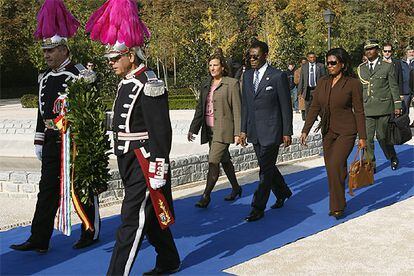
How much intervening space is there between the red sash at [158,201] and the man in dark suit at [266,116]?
2362mm

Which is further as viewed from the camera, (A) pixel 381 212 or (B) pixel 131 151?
(A) pixel 381 212

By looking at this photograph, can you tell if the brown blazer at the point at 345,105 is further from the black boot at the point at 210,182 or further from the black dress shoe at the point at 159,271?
the black dress shoe at the point at 159,271

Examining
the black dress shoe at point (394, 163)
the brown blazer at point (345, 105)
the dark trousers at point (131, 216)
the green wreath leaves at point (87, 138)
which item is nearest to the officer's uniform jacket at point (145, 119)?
the dark trousers at point (131, 216)

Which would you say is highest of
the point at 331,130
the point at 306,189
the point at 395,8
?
the point at 395,8

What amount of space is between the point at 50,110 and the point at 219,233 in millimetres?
2167

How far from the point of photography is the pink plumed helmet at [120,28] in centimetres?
496

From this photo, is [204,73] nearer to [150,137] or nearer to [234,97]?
[234,97]

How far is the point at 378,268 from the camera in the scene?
5391 mm

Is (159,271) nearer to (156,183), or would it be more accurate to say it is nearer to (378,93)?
(156,183)

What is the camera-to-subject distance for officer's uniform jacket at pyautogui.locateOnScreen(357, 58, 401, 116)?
32.6 feet

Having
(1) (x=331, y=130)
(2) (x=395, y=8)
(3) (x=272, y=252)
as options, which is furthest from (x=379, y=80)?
(2) (x=395, y=8)

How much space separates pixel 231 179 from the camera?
842cm

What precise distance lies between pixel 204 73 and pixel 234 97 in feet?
77.9

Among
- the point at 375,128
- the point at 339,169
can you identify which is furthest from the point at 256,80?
the point at 375,128
